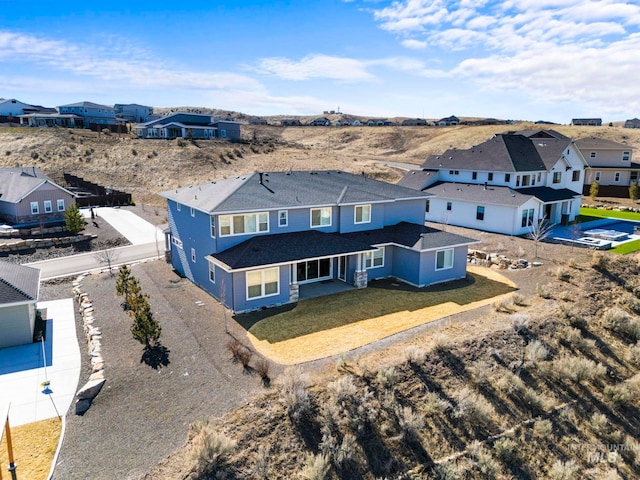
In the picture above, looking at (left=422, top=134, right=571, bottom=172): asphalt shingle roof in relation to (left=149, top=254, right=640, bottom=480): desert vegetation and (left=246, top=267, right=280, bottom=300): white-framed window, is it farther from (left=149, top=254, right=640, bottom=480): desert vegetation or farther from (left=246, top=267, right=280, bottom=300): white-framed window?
(left=246, top=267, right=280, bottom=300): white-framed window

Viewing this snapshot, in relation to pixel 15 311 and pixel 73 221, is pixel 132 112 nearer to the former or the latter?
pixel 73 221

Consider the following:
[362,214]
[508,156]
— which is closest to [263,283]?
[362,214]

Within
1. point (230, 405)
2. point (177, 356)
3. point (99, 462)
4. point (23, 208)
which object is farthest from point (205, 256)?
point (23, 208)

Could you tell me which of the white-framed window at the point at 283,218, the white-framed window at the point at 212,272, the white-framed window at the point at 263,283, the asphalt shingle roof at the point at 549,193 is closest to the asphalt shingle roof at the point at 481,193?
the asphalt shingle roof at the point at 549,193

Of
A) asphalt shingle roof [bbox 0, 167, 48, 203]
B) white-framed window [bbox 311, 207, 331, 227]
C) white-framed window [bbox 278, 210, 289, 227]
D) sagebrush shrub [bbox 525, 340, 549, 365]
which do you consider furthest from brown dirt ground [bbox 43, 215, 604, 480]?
asphalt shingle roof [bbox 0, 167, 48, 203]

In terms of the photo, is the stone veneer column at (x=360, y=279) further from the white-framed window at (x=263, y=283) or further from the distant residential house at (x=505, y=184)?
the distant residential house at (x=505, y=184)

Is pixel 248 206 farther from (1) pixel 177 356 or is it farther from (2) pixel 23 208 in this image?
(2) pixel 23 208
